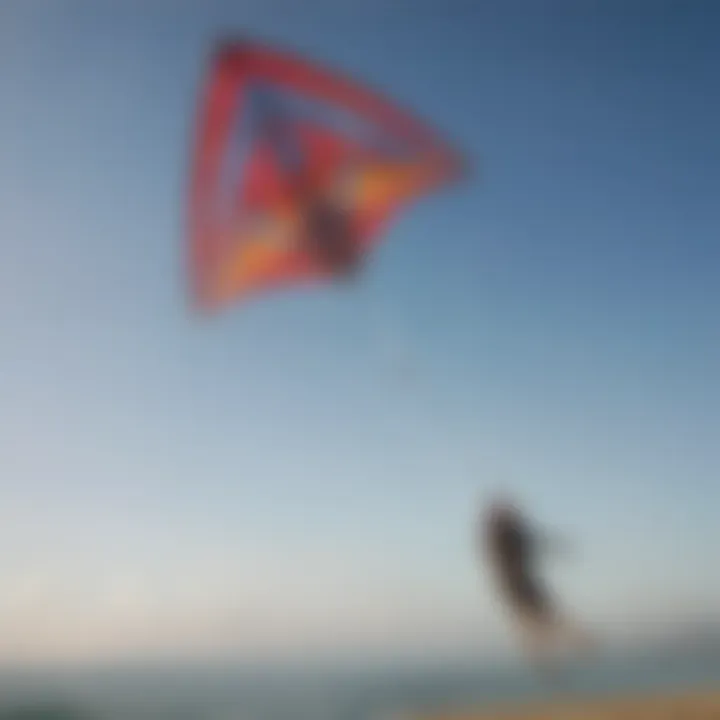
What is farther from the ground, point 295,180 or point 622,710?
point 295,180

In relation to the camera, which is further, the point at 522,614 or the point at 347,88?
the point at 347,88

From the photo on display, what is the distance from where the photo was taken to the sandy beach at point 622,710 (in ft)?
17.0

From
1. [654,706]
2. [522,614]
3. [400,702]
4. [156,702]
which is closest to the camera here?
[522,614]

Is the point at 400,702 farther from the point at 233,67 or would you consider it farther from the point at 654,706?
the point at 233,67

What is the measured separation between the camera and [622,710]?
5.49 m

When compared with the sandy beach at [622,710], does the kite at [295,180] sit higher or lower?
higher

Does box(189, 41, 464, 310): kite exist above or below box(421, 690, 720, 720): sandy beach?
above

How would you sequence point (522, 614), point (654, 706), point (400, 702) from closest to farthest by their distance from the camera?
point (522, 614) → point (654, 706) → point (400, 702)

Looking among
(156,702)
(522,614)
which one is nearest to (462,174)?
(522,614)

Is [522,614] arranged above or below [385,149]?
below

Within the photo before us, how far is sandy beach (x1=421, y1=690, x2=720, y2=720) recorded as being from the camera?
5188 millimetres

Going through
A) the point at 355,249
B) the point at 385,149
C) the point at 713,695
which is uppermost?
the point at 385,149

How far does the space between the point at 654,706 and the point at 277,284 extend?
3684 mm

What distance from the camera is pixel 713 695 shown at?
577 cm
